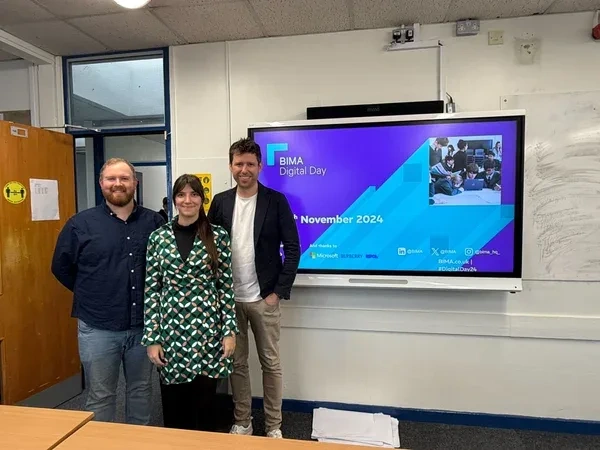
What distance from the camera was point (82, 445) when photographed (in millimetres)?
1186

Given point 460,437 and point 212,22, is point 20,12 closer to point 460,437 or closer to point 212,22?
point 212,22

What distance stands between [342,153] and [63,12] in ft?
6.22

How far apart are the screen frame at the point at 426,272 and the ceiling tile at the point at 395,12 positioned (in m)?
0.62

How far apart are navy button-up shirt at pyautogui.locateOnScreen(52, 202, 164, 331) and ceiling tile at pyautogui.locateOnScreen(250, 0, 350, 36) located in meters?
1.47

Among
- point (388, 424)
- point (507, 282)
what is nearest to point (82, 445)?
point (388, 424)

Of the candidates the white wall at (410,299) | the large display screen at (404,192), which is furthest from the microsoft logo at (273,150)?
the white wall at (410,299)

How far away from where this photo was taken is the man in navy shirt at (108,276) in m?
1.90

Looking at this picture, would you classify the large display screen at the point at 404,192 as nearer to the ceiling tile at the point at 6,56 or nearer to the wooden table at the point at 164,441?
the wooden table at the point at 164,441

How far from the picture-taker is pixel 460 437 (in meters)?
2.45

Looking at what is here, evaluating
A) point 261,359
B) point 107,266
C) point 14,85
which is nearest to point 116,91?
point 14,85

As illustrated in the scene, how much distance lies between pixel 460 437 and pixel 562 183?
1.70 meters

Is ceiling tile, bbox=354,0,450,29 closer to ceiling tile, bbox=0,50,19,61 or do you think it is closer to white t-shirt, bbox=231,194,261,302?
white t-shirt, bbox=231,194,261,302

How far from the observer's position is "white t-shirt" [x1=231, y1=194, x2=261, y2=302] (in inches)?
87.5

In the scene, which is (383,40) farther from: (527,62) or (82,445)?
(82,445)
